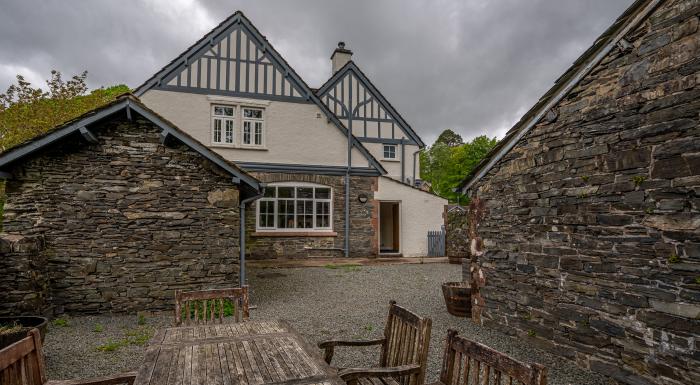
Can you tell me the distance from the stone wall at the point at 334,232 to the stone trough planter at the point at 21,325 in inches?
358

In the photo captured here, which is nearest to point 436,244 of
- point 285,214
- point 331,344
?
point 285,214

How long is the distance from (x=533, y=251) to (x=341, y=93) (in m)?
13.3

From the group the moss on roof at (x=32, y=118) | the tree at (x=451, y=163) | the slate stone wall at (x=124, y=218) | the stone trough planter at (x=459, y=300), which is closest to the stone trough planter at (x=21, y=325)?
the slate stone wall at (x=124, y=218)

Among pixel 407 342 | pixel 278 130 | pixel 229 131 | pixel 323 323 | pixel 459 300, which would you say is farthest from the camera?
pixel 278 130

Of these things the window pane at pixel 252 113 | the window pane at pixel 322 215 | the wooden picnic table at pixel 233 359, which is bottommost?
the wooden picnic table at pixel 233 359

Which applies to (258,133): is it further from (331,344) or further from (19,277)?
(331,344)

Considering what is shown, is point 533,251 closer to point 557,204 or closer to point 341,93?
point 557,204

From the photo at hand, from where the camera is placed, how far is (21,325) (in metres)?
5.41

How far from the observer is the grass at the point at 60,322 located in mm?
6919

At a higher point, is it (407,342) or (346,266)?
(407,342)

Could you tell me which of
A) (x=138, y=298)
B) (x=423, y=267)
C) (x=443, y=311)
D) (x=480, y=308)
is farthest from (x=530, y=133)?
(x=423, y=267)

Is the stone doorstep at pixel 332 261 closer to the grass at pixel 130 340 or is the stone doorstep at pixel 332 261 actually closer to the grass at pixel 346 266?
the grass at pixel 346 266

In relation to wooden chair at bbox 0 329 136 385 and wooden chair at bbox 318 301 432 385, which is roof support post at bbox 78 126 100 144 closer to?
wooden chair at bbox 0 329 136 385

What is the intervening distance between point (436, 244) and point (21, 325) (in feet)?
46.5
